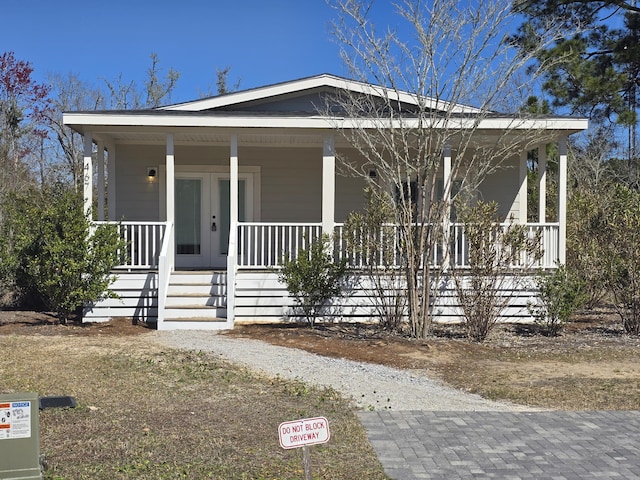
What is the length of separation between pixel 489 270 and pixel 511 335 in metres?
1.40

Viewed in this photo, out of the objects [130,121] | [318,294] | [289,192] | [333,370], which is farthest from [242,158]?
[333,370]

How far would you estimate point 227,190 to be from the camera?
45.3 feet

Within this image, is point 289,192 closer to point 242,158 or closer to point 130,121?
point 242,158

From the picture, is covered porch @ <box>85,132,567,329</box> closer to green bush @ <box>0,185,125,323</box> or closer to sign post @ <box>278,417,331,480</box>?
green bush @ <box>0,185,125,323</box>

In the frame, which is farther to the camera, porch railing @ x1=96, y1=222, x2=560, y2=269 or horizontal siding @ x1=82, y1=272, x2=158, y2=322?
horizontal siding @ x1=82, y1=272, x2=158, y2=322

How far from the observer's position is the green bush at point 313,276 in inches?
415

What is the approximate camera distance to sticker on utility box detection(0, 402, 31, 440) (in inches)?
141

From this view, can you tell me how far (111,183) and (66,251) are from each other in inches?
114

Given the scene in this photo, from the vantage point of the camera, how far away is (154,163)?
13.6 meters

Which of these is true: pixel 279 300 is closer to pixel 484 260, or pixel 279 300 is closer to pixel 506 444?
pixel 484 260

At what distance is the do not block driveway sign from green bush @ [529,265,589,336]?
752cm

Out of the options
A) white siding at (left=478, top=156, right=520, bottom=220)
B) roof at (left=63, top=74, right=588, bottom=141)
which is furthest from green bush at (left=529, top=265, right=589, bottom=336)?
Result: white siding at (left=478, top=156, right=520, bottom=220)

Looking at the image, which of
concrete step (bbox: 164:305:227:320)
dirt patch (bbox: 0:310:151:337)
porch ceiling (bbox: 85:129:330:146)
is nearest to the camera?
dirt patch (bbox: 0:310:151:337)

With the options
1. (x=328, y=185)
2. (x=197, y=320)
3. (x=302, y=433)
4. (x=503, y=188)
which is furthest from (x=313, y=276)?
(x=302, y=433)
